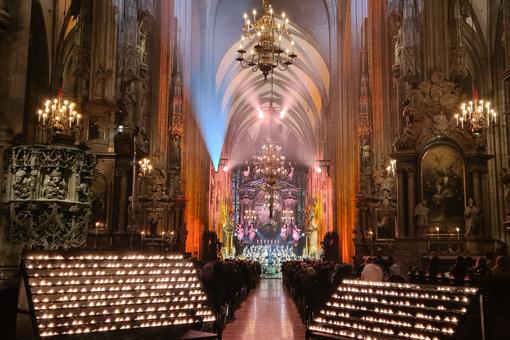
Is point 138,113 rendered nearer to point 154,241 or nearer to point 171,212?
point 154,241

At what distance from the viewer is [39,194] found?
745cm

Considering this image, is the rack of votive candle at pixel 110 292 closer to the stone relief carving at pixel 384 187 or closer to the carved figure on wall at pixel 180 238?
the carved figure on wall at pixel 180 238

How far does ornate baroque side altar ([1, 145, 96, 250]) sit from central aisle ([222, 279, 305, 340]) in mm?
3356

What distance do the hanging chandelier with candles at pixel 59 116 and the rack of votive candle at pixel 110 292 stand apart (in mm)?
5945

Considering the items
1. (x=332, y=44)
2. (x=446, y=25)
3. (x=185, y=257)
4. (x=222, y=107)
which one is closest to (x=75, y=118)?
(x=185, y=257)

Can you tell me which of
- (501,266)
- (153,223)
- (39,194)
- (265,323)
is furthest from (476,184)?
(153,223)

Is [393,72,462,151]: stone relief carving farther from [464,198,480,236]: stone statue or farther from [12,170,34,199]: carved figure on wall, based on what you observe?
[12,170,34,199]: carved figure on wall

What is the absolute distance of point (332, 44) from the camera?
1371 inches

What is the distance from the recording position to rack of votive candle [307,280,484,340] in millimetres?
5129

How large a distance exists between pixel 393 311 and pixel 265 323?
18.6 feet

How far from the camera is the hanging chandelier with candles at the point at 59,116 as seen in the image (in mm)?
11562

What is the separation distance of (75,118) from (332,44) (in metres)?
25.2

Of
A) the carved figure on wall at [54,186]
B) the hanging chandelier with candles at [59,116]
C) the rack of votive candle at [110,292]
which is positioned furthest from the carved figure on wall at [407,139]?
the carved figure on wall at [54,186]

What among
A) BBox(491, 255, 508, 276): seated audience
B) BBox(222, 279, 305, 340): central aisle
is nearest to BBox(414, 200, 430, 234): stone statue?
BBox(222, 279, 305, 340): central aisle
